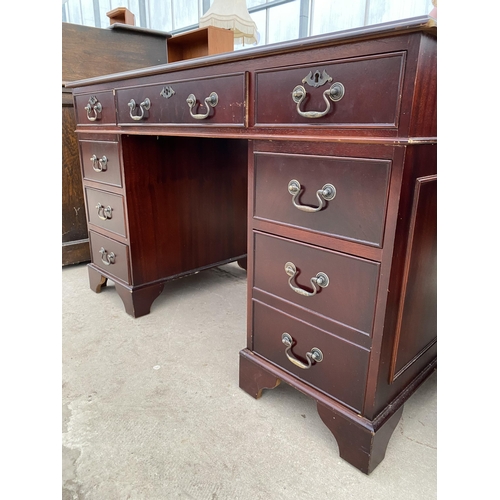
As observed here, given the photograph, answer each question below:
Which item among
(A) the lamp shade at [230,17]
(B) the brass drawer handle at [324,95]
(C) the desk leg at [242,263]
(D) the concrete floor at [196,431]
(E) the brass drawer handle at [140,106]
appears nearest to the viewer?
(B) the brass drawer handle at [324,95]

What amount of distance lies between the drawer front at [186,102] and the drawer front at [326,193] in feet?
0.47

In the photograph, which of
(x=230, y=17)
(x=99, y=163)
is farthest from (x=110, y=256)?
(x=230, y=17)

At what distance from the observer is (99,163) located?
1.53m

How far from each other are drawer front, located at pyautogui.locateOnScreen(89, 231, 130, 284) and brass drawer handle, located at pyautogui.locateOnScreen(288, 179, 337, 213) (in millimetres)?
874

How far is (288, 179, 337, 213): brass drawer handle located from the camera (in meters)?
0.77

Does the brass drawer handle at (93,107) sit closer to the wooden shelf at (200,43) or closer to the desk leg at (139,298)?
the desk leg at (139,298)

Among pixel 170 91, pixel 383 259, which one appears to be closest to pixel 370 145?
pixel 383 259

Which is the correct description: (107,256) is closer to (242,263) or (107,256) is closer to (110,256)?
(110,256)

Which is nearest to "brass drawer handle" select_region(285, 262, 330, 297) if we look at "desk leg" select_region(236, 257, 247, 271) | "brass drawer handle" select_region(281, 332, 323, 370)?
"brass drawer handle" select_region(281, 332, 323, 370)

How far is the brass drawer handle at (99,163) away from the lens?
4.87 feet

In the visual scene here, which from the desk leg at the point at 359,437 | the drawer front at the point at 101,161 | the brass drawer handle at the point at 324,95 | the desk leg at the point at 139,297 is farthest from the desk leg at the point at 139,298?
the brass drawer handle at the point at 324,95
